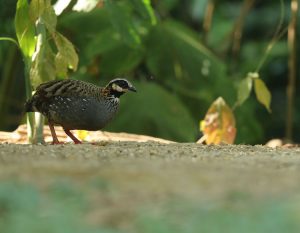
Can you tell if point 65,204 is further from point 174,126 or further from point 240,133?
point 240,133

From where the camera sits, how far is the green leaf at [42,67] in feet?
23.2

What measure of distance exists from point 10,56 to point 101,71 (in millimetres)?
1484

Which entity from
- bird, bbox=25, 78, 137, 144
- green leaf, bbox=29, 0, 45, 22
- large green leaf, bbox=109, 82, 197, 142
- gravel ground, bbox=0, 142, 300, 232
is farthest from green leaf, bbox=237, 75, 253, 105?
gravel ground, bbox=0, 142, 300, 232

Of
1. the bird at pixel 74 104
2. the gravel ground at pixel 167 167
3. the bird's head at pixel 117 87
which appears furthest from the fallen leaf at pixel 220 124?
the gravel ground at pixel 167 167

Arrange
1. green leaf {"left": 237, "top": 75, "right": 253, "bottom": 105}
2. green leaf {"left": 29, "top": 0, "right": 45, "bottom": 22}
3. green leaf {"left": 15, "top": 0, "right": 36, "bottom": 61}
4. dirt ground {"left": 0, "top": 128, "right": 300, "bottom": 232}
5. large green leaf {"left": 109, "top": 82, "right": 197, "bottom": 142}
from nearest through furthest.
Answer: dirt ground {"left": 0, "top": 128, "right": 300, "bottom": 232}
green leaf {"left": 29, "top": 0, "right": 45, "bottom": 22}
green leaf {"left": 15, "top": 0, "right": 36, "bottom": 61}
green leaf {"left": 237, "top": 75, "right": 253, "bottom": 105}
large green leaf {"left": 109, "top": 82, "right": 197, "bottom": 142}

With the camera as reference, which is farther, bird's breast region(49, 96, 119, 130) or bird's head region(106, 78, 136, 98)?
bird's head region(106, 78, 136, 98)

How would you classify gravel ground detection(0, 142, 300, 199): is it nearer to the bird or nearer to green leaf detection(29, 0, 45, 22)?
the bird

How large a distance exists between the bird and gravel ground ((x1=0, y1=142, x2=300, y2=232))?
1196 millimetres

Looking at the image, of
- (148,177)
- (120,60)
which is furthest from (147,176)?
(120,60)

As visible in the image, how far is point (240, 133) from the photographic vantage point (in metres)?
11.1

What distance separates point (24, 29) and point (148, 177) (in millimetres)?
3237

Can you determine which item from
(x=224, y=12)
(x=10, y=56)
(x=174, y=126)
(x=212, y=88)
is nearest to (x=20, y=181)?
(x=174, y=126)

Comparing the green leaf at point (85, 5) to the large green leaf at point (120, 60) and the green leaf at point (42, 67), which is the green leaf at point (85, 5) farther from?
the large green leaf at point (120, 60)

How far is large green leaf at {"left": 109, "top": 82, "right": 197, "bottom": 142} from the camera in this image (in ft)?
33.7
